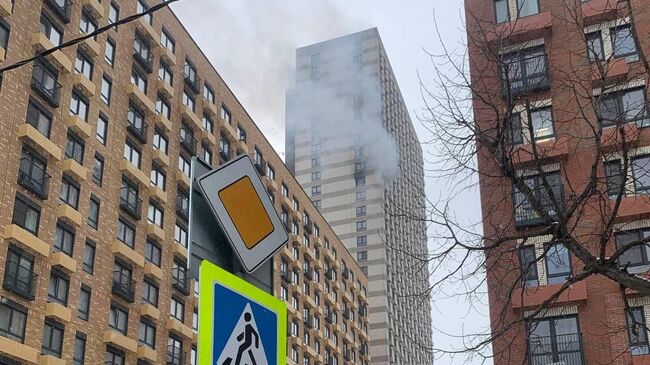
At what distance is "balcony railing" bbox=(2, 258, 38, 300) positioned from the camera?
2858cm

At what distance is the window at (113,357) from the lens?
3397 centimetres

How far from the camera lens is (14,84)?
30.9 m

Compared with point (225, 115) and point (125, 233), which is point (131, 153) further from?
point (225, 115)

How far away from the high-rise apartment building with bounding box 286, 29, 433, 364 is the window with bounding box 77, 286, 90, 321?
182ft

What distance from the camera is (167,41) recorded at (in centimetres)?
4403

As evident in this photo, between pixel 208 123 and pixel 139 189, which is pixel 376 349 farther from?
pixel 139 189

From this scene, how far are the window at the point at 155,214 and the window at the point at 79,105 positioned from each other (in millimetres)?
6034

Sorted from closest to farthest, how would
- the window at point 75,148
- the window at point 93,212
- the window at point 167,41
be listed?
the window at point 75,148, the window at point 93,212, the window at point 167,41

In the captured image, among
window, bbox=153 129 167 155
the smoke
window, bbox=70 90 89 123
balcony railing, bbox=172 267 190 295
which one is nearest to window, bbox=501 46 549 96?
window, bbox=70 90 89 123

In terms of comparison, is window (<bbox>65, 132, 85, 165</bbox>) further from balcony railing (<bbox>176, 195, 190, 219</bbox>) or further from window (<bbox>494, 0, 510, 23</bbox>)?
window (<bbox>494, 0, 510, 23</bbox>)

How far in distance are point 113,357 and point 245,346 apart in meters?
32.3

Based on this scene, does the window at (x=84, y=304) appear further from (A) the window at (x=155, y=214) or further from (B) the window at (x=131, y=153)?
(B) the window at (x=131, y=153)

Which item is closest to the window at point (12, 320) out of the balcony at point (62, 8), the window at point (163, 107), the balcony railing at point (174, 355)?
the balcony railing at point (174, 355)

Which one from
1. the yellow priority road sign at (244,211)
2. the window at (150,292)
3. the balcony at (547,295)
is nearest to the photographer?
the yellow priority road sign at (244,211)
